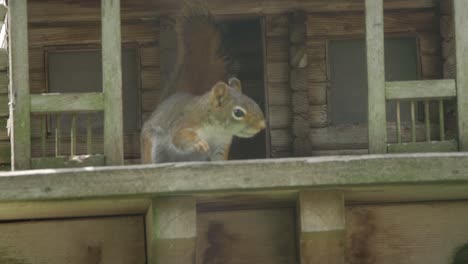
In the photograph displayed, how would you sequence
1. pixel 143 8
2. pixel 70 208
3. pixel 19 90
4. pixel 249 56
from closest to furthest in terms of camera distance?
pixel 70 208 → pixel 19 90 → pixel 143 8 → pixel 249 56

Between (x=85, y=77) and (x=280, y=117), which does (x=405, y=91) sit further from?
(x=85, y=77)

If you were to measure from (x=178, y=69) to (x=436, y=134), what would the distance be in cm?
144

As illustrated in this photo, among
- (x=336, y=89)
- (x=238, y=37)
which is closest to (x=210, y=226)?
(x=336, y=89)

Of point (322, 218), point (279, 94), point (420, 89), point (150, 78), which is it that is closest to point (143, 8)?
point (150, 78)

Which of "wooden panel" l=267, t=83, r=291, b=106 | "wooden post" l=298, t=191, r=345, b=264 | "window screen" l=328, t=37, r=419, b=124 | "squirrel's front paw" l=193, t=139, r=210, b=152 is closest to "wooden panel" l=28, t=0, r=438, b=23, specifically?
"window screen" l=328, t=37, r=419, b=124

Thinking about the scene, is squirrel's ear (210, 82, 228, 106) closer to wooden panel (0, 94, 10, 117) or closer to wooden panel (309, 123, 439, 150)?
wooden panel (309, 123, 439, 150)

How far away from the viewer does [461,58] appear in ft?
13.9

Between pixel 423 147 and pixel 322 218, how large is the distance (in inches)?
22.3

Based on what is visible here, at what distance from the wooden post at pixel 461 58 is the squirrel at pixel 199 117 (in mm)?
947

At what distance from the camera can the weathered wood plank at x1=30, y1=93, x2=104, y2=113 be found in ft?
13.6

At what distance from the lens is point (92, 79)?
585 centimetres

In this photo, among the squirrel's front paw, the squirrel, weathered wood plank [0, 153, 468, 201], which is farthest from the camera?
the squirrel

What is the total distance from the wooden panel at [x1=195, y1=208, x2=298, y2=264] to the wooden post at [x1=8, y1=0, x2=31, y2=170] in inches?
28.2

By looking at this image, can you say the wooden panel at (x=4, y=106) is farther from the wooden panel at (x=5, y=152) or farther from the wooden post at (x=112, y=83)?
the wooden post at (x=112, y=83)
